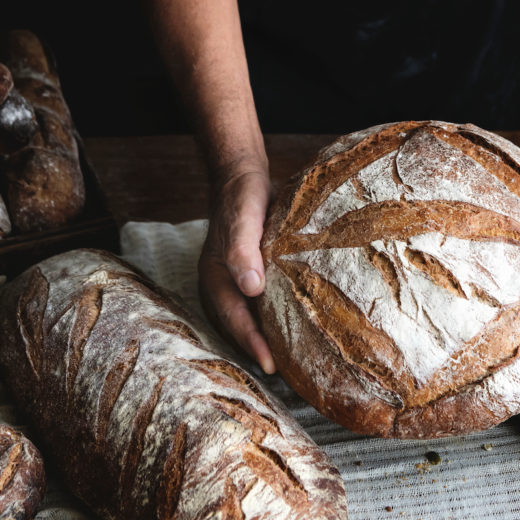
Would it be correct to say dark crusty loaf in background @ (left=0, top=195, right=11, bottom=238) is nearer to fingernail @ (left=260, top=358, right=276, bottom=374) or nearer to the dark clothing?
fingernail @ (left=260, top=358, right=276, bottom=374)

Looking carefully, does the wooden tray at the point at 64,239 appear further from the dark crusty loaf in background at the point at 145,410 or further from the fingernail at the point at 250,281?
the fingernail at the point at 250,281

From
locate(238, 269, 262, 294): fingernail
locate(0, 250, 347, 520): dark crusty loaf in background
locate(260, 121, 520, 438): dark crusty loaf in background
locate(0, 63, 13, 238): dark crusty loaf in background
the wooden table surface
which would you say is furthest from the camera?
the wooden table surface

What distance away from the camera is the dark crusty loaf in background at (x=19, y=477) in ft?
3.38

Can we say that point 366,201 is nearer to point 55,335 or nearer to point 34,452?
point 55,335

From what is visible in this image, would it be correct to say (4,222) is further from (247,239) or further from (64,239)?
(247,239)

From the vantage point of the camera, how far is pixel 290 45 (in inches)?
78.7

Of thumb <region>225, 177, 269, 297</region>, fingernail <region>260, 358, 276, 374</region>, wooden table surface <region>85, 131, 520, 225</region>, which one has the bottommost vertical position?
fingernail <region>260, 358, 276, 374</region>

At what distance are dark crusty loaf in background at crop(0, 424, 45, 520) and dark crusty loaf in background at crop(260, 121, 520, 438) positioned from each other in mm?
552

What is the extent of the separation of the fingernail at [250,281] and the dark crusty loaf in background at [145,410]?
0.55ft

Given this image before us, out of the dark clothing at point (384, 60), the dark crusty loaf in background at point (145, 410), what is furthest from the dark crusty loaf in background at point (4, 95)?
the dark clothing at point (384, 60)

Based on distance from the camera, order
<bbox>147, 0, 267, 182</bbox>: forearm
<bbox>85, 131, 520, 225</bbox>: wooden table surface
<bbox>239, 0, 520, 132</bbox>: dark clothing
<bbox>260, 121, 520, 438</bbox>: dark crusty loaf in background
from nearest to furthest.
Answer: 1. <bbox>260, 121, 520, 438</bbox>: dark crusty loaf in background
2. <bbox>147, 0, 267, 182</bbox>: forearm
3. <bbox>239, 0, 520, 132</bbox>: dark clothing
4. <bbox>85, 131, 520, 225</bbox>: wooden table surface

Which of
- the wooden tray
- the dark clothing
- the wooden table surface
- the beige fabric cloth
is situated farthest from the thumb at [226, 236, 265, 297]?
the dark clothing

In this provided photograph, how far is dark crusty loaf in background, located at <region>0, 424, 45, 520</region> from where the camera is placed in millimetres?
1031

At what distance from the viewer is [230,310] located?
55.8 inches
